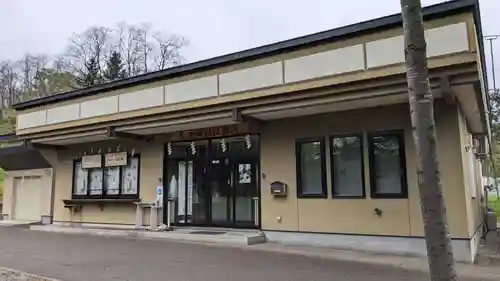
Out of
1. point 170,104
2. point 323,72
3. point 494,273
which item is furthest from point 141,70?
point 494,273

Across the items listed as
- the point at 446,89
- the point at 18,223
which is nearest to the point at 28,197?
the point at 18,223

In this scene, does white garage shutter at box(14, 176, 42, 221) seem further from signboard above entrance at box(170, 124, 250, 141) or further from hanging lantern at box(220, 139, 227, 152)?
hanging lantern at box(220, 139, 227, 152)

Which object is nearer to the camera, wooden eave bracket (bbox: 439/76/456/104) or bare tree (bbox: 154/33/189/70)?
wooden eave bracket (bbox: 439/76/456/104)

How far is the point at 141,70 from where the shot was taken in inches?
1774

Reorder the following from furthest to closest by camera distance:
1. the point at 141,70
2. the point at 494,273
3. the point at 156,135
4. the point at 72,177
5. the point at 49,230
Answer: the point at 141,70
the point at 72,177
the point at 49,230
the point at 156,135
the point at 494,273

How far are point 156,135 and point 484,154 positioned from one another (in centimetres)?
1067

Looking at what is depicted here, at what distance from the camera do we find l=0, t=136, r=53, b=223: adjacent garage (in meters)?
17.0

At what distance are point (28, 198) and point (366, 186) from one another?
14.3 meters

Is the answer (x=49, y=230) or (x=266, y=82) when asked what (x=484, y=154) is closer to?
(x=266, y=82)

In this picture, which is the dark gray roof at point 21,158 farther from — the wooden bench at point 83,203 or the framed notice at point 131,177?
the framed notice at point 131,177

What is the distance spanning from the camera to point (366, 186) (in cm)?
1002

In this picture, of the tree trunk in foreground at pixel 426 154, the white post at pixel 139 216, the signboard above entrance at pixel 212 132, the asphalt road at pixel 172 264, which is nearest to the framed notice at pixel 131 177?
the white post at pixel 139 216

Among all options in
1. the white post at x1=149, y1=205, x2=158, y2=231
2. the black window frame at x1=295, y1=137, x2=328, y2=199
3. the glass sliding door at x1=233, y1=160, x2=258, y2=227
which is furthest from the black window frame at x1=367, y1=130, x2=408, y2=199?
the white post at x1=149, y1=205, x2=158, y2=231

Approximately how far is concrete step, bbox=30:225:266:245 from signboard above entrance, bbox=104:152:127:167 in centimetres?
214
